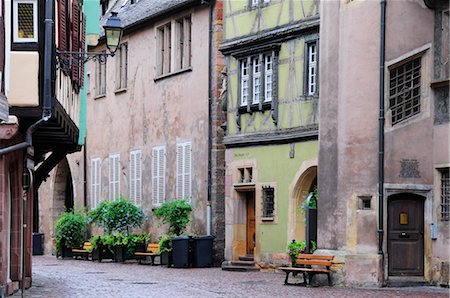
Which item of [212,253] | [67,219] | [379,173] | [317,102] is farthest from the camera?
[67,219]

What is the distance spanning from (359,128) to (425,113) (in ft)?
4.37

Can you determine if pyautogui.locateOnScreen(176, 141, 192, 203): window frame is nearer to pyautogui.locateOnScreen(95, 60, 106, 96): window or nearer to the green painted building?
the green painted building

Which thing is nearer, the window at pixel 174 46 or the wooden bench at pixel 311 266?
the wooden bench at pixel 311 266

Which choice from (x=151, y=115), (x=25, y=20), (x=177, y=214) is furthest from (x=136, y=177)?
(x=25, y=20)

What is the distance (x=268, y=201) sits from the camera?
30.6 metres

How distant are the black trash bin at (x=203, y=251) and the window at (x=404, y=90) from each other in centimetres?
1020

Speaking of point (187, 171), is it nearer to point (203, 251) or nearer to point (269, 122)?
point (203, 251)

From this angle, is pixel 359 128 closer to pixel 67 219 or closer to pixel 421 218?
pixel 421 218

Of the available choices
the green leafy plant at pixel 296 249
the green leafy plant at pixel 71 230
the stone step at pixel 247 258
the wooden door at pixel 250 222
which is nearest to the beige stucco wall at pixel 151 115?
the green leafy plant at pixel 71 230

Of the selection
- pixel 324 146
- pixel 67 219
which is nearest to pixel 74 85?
pixel 324 146

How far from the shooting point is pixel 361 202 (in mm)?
24172

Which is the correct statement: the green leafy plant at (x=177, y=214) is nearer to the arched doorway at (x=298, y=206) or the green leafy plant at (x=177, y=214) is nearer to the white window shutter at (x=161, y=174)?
the white window shutter at (x=161, y=174)

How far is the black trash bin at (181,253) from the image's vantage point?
108ft

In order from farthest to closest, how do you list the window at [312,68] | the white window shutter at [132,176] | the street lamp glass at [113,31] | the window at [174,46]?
1. the white window shutter at [132,176]
2. the window at [174,46]
3. the window at [312,68]
4. the street lamp glass at [113,31]
